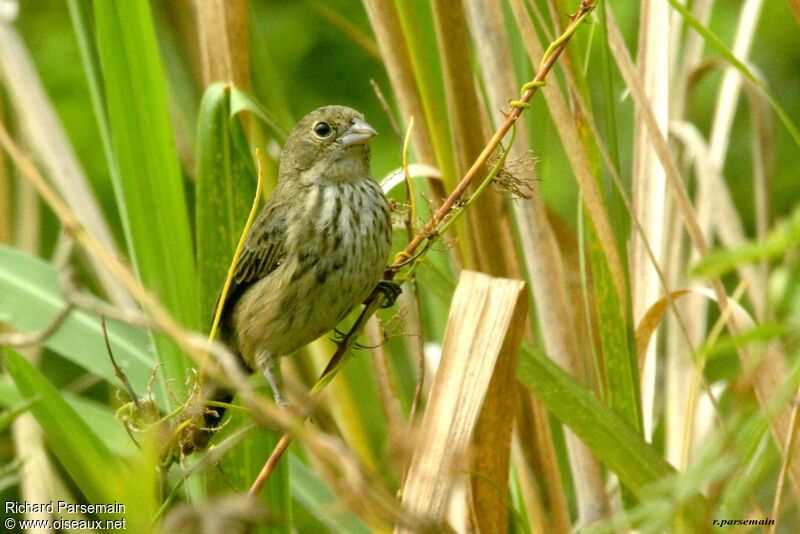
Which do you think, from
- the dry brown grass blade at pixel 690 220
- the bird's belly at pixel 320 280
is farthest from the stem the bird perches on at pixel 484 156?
the bird's belly at pixel 320 280

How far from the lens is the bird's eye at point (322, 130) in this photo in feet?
11.1

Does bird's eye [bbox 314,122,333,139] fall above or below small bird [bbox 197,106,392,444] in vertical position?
above

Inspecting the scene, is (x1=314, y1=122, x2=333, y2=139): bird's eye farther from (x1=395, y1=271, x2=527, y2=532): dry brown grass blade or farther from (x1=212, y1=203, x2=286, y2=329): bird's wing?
(x1=395, y1=271, x2=527, y2=532): dry brown grass blade

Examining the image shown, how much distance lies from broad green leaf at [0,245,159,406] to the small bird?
0.32 metres

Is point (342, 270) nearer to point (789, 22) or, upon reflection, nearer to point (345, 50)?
point (345, 50)

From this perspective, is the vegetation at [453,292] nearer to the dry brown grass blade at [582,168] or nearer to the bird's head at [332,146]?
the dry brown grass blade at [582,168]

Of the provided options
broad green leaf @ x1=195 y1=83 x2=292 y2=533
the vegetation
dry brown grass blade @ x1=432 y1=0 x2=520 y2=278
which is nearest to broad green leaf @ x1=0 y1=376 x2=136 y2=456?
the vegetation

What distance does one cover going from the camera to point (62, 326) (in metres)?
3.19

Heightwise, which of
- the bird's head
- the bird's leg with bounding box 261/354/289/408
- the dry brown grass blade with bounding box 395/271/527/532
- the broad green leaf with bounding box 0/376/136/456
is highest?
the bird's head

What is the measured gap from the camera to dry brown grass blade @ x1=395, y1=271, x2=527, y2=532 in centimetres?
206

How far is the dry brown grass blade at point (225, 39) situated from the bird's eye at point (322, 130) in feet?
0.83

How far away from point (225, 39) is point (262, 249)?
649 millimetres

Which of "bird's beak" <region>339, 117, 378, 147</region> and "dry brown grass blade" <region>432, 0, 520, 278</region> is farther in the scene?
"bird's beak" <region>339, 117, 378, 147</region>

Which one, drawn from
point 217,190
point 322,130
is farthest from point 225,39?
point 217,190
